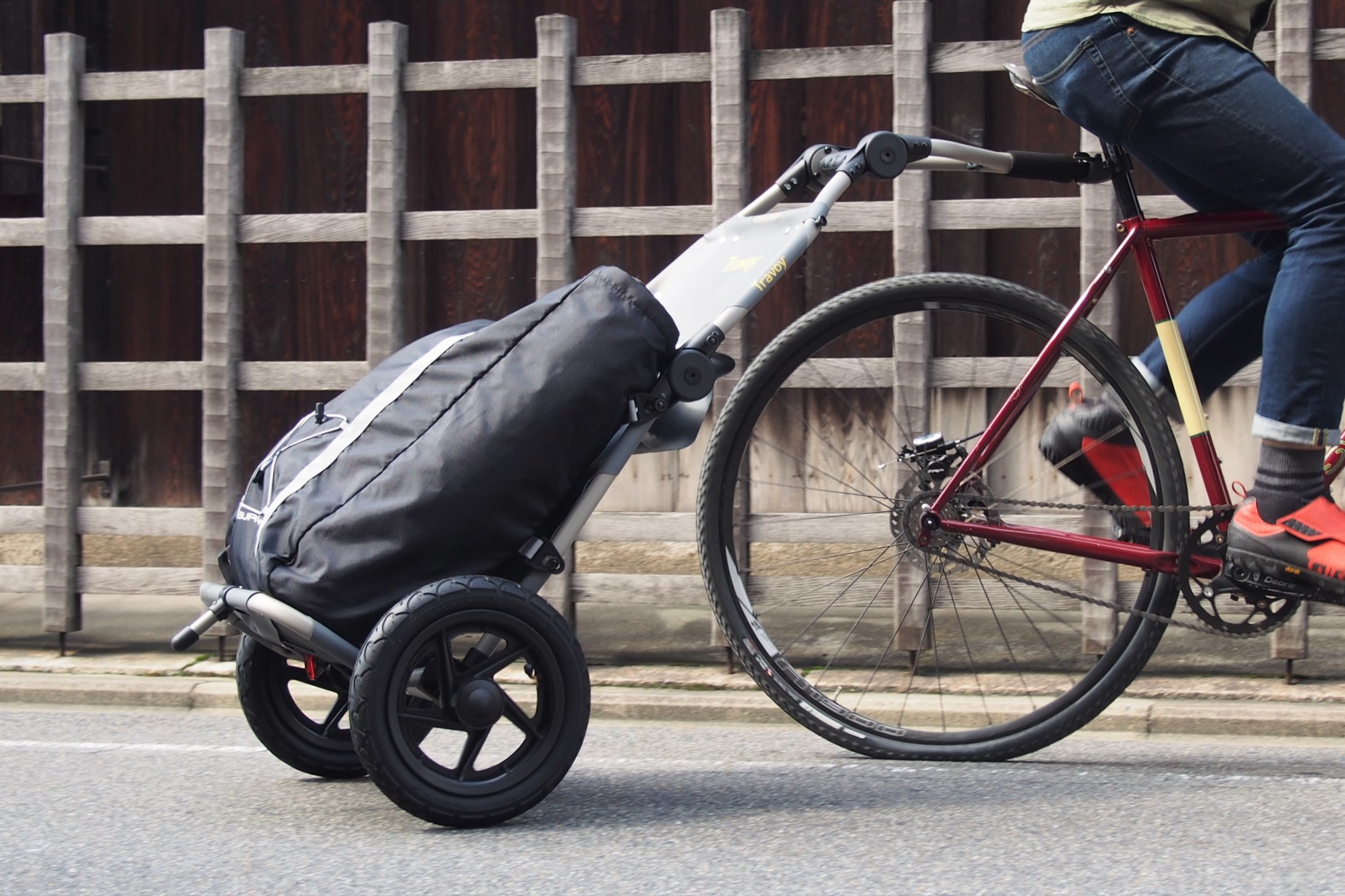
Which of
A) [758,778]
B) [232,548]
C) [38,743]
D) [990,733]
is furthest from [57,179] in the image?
[990,733]

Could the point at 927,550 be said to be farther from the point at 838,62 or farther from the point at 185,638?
the point at 838,62

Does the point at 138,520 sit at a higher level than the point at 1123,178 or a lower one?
lower

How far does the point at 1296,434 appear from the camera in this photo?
9.32 feet

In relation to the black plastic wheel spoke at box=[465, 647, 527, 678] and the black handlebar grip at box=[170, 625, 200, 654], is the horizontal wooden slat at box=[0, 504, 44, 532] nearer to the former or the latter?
the black handlebar grip at box=[170, 625, 200, 654]

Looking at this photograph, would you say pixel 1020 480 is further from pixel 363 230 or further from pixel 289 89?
pixel 289 89

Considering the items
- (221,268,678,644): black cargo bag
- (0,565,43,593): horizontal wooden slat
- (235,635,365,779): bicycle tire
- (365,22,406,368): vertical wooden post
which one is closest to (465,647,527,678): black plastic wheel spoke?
(221,268,678,644): black cargo bag

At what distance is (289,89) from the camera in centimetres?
470

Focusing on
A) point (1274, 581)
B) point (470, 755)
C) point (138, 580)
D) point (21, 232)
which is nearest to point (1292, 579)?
point (1274, 581)

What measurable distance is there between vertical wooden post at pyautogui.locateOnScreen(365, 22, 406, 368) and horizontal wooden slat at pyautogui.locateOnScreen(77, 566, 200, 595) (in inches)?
35.9

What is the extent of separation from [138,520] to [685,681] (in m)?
1.88

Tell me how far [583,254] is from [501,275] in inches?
16.1

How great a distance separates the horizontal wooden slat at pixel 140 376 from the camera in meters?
4.80

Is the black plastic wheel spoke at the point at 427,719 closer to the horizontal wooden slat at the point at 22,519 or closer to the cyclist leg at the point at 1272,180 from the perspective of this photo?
the cyclist leg at the point at 1272,180

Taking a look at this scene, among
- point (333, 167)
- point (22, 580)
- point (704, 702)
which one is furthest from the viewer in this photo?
point (333, 167)
